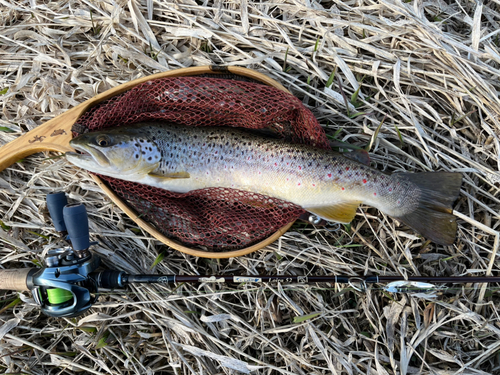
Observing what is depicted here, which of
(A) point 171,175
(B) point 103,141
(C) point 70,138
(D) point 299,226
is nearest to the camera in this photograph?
(B) point 103,141

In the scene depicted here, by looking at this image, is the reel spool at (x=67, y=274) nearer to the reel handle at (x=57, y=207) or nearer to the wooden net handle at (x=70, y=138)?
the reel handle at (x=57, y=207)

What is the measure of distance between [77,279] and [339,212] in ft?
5.27

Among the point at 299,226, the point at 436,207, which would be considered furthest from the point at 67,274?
the point at 436,207

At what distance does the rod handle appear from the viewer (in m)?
2.03

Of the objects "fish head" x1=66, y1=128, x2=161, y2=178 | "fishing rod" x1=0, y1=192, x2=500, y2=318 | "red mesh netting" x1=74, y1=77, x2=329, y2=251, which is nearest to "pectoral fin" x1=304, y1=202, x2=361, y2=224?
"red mesh netting" x1=74, y1=77, x2=329, y2=251

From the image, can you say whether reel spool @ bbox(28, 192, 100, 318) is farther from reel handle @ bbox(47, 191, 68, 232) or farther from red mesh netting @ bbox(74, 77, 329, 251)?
red mesh netting @ bbox(74, 77, 329, 251)

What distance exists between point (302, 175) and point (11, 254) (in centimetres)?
214

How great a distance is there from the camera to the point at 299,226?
7.80 feet

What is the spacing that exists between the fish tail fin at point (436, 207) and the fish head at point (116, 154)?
1.55 metres

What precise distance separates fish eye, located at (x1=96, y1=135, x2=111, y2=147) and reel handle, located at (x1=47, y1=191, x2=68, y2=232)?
1.31 ft

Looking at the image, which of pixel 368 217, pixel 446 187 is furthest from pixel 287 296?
pixel 446 187

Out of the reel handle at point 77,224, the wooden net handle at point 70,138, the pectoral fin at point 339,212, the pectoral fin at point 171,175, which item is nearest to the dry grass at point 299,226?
the wooden net handle at point 70,138

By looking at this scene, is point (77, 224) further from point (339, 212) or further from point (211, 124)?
point (339, 212)

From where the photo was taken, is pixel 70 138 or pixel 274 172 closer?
pixel 274 172
